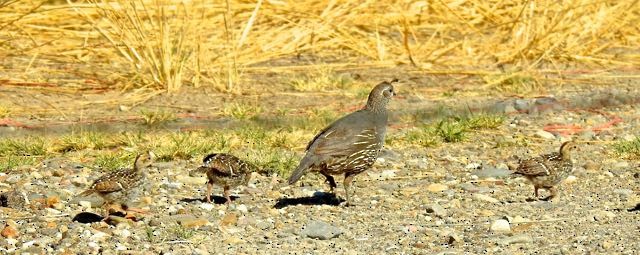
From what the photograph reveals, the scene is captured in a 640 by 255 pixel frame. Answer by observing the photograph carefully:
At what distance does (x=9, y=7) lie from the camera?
1489 centimetres

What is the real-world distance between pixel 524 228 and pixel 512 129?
13.0ft

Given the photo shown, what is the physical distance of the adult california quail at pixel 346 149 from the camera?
9.15 m

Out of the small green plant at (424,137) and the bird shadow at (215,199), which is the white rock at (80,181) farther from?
the small green plant at (424,137)

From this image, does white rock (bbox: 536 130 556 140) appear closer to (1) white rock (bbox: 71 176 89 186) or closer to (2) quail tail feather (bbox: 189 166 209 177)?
(2) quail tail feather (bbox: 189 166 209 177)

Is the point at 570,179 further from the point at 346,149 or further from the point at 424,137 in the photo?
the point at 346,149

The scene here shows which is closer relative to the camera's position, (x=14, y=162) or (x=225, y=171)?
(x=225, y=171)

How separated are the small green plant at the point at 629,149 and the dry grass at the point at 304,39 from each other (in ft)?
9.40

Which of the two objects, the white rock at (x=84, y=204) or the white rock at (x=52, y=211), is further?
the white rock at (x=84, y=204)

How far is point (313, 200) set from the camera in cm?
959

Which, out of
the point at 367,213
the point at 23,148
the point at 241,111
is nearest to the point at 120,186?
the point at 367,213

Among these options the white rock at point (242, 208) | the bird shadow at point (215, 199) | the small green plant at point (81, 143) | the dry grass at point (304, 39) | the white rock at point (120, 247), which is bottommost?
the dry grass at point (304, 39)

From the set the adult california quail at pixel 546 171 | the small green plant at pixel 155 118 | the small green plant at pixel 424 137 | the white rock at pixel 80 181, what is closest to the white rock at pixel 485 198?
the adult california quail at pixel 546 171

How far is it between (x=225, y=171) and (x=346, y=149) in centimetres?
86

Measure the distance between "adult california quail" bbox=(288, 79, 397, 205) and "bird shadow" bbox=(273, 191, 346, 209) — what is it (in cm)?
9
